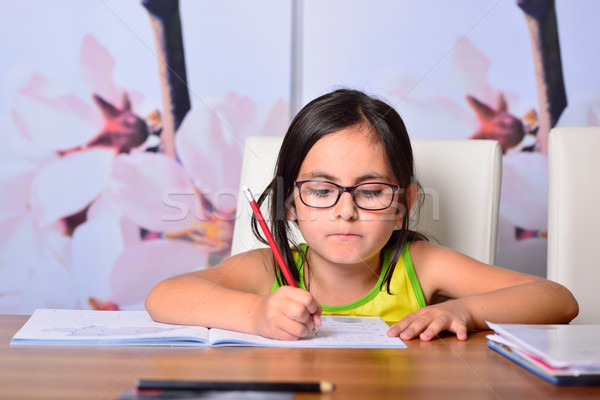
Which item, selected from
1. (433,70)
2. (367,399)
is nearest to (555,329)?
(367,399)

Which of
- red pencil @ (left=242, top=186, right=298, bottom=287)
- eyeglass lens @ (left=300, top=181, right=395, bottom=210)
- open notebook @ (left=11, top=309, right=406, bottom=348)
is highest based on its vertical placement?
eyeglass lens @ (left=300, top=181, right=395, bottom=210)

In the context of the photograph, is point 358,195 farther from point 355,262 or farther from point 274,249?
point 274,249

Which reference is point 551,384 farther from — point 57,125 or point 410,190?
point 57,125

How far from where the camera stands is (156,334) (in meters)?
0.86

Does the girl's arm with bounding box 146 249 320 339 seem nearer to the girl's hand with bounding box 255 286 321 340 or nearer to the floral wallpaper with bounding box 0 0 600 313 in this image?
the girl's hand with bounding box 255 286 321 340

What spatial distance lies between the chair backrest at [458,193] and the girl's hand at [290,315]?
63 cm

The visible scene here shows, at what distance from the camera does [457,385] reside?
→ 662 mm

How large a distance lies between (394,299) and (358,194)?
0.26 m

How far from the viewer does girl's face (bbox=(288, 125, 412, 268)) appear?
1.18 metres

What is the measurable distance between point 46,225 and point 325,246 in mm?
1565

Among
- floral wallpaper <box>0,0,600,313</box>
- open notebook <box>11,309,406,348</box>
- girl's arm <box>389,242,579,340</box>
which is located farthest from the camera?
floral wallpaper <box>0,0,600,313</box>

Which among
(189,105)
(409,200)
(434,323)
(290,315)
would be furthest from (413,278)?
(189,105)

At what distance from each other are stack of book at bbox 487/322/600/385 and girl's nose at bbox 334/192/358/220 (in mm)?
371

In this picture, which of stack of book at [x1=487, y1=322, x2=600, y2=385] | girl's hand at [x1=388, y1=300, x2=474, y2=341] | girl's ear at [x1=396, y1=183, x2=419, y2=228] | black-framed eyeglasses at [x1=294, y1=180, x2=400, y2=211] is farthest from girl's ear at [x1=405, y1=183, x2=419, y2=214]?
stack of book at [x1=487, y1=322, x2=600, y2=385]
